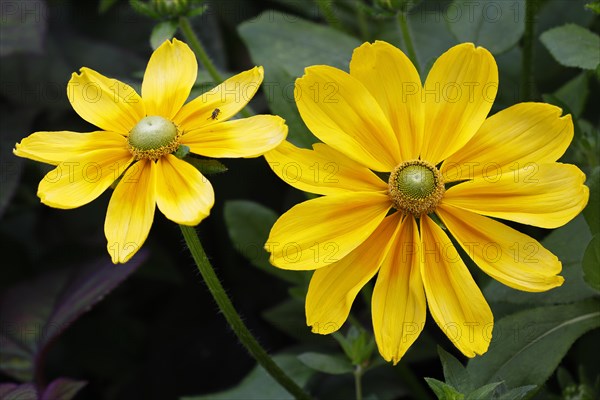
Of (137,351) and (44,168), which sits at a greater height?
(44,168)

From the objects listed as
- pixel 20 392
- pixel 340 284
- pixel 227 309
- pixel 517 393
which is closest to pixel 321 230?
pixel 340 284

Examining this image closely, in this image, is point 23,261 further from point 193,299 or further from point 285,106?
point 285,106

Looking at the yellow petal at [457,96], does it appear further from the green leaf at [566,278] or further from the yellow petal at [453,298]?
the green leaf at [566,278]

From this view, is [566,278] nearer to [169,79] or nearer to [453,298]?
[453,298]

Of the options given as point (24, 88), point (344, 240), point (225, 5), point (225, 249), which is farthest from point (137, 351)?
point (344, 240)

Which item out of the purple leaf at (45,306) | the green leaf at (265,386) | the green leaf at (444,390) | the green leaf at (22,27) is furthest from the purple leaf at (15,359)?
the green leaf at (444,390)

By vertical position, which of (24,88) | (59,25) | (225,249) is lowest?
(225,249)
